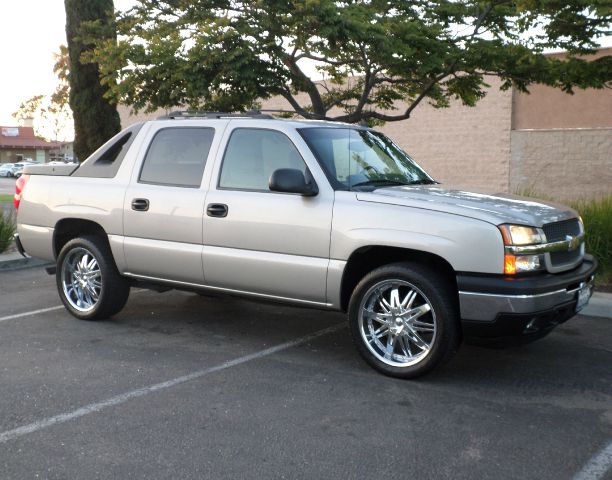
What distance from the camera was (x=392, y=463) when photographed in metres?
3.94

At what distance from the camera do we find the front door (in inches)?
222

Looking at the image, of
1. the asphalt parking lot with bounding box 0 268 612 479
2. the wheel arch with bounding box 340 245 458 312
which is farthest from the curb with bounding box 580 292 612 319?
the wheel arch with bounding box 340 245 458 312

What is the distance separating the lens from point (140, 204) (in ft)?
21.6

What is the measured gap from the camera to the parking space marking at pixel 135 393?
435 centimetres

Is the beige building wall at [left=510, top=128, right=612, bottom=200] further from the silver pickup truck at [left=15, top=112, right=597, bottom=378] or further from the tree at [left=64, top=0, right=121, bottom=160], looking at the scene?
the silver pickup truck at [left=15, top=112, right=597, bottom=378]

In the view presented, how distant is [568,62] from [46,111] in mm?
62538

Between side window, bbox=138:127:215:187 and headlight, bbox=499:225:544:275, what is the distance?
8.67ft

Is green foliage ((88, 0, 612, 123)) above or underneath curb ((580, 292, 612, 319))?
above

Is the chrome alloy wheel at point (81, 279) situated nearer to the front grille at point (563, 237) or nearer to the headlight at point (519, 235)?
the headlight at point (519, 235)

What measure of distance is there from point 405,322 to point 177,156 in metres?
2.56

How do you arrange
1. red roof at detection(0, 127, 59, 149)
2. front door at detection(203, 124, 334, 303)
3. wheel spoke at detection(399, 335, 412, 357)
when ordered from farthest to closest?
red roof at detection(0, 127, 59, 149)
front door at detection(203, 124, 334, 303)
wheel spoke at detection(399, 335, 412, 357)

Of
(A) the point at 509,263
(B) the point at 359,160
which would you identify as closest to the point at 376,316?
(A) the point at 509,263

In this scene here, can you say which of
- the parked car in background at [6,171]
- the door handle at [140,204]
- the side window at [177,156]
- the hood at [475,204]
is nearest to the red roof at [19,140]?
the parked car in background at [6,171]

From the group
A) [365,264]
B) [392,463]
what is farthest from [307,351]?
[392,463]
